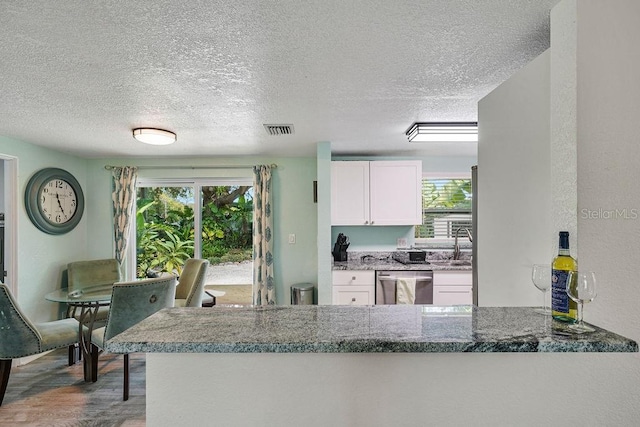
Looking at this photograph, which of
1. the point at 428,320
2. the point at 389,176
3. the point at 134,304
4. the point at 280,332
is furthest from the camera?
the point at 389,176

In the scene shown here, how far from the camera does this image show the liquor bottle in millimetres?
1043

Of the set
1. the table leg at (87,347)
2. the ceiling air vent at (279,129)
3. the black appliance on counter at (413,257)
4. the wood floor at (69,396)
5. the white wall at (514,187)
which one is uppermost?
the ceiling air vent at (279,129)

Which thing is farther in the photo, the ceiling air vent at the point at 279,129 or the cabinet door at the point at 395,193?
the cabinet door at the point at 395,193

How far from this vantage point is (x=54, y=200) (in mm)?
3695

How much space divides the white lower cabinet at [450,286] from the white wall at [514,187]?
172 centimetres

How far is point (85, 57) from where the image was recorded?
1.57 meters

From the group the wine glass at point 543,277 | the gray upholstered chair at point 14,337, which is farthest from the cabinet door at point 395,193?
the gray upholstered chair at point 14,337

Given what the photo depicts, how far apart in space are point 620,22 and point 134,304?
3.24 m

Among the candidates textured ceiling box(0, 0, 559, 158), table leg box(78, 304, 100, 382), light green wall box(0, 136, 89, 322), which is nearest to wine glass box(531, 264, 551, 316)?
textured ceiling box(0, 0, 559, 158)

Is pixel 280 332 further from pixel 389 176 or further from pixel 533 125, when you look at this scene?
pixel 389 176

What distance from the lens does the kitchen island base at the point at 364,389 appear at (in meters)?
1.00

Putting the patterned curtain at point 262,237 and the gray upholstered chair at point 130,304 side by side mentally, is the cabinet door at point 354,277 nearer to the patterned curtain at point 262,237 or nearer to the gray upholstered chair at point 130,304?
the patterned curtain at point 262,237

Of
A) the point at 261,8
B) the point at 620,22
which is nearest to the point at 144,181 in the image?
the point at 261,8

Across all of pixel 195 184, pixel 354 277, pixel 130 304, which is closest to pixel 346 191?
pixel 354 277
